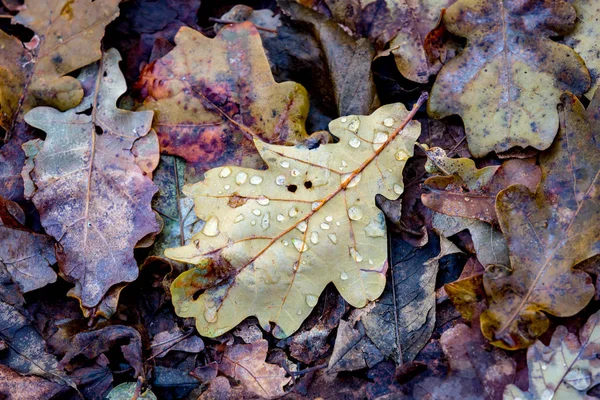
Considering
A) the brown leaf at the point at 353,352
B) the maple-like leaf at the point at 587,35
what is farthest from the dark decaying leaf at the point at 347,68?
the brown leaf at the point at 353,352

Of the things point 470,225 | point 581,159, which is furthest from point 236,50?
point 581,159

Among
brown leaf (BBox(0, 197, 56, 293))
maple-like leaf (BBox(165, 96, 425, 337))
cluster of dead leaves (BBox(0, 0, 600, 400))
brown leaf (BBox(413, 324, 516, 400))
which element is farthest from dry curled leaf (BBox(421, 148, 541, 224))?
brown leaf (BBox(0, 197, 56, 293))

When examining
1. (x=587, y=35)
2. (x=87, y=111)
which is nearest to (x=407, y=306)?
(x=587, y=35)

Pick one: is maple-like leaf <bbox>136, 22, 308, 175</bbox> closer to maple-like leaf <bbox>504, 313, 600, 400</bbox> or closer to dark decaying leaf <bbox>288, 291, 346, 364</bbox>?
dark decaying leaf <bbox>288, 291, 346, 364</bbox>

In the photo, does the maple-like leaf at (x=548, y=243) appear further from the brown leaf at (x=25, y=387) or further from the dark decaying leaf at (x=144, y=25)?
the dark decaying leaf at (x=144, y=25)

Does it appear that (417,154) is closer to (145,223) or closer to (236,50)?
(236,50)

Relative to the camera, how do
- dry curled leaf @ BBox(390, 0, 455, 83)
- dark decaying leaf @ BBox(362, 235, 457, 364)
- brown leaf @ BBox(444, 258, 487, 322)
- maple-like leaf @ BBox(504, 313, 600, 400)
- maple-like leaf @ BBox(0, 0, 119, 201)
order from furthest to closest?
maple-like leaf @ BBox(0, 0, 119, 201) < dry curled leaf @ BBox(390, 0, 455, 83) < dark decaying leaf @ BBox(362, 235, 457, 364) < brown leaf @ BBox(444, 258, 487, 322) < maple-like leaf @ BBox(504, 313, 600, 400)

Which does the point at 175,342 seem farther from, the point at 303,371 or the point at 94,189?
the point at 94,189
